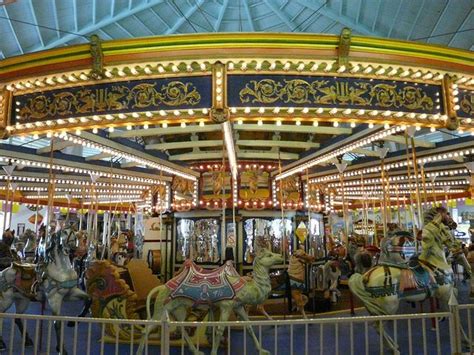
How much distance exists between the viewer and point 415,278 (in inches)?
207

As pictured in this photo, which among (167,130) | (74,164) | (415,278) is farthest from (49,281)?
(74,164)

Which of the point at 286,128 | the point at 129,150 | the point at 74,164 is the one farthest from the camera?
the point at 74,164

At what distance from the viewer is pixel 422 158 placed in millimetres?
9641

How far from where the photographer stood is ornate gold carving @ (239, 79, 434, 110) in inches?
185

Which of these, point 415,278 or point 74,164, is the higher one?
point 74,164

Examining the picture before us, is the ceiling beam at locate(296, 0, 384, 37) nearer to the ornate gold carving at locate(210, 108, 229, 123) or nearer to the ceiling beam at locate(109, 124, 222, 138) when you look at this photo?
the ceiling beam at locate(109, 124, 222, 138)

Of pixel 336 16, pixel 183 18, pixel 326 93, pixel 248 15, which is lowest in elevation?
pixel 326 93

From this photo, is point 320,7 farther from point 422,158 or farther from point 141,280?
point 141,280

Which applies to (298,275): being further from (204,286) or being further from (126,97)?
(126,97)

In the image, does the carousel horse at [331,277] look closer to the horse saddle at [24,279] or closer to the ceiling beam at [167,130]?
the ceiling beam at [167,130]

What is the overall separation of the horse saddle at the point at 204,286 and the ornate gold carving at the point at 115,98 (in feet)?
6.73

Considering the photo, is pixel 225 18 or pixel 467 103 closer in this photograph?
pixel 467 103

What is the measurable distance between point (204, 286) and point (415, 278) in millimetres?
2572

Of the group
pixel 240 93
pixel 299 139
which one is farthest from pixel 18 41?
pixel 240 93
